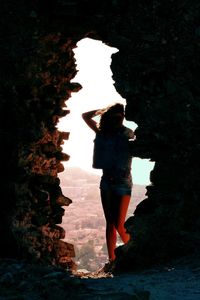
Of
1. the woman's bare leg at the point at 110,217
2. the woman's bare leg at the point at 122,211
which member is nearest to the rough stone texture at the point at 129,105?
the woman's bare leg at the point at 122,211

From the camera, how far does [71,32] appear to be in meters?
7.54

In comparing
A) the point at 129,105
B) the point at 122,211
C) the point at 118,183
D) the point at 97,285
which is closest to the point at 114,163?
the point at 118,183

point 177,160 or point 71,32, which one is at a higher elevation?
point 71,32

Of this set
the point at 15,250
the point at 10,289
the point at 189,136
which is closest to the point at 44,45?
the point at 189,136

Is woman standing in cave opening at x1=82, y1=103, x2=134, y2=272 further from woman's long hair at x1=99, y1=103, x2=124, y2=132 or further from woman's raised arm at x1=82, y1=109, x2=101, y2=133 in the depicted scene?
woman's raised arm at x1=82, y1=109, x2=101, y2=133

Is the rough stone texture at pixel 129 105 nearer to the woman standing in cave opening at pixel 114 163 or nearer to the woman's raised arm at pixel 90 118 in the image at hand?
the woman standing in cave opening at pixel 114 163

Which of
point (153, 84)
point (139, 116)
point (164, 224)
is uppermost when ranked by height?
point (153, 84)

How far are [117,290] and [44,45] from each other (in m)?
3.68

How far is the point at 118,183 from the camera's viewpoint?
24.9ft

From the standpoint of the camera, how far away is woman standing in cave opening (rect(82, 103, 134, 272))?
757cm

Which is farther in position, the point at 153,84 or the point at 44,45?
the point at 44,45

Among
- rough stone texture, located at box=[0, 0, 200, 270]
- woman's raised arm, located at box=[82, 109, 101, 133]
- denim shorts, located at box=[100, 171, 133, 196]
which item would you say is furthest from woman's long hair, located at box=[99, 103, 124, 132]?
rough stone texture, located at box=[0, 0, 200, 270]

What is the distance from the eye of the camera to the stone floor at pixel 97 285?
190 inches

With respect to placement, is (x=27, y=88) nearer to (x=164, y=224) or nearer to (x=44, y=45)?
(x=44, y=45)
